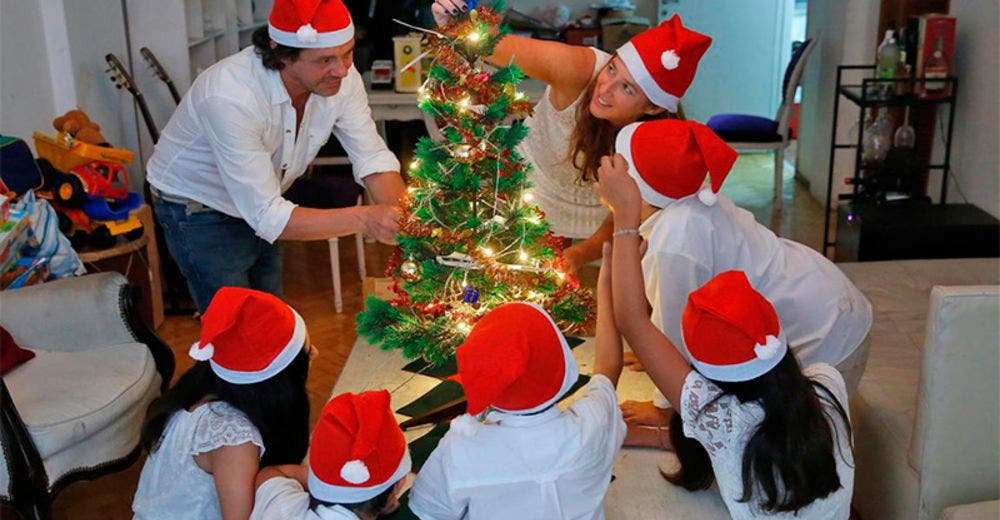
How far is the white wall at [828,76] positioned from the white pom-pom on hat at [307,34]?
3.22 m

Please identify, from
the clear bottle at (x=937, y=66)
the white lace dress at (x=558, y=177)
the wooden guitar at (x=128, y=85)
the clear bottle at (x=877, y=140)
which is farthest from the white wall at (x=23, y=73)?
the clear bottle at (x=937, y=66)

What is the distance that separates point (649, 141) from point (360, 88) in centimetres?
105

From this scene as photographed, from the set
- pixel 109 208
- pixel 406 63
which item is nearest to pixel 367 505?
pixel 109 208

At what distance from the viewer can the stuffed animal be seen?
3828mm

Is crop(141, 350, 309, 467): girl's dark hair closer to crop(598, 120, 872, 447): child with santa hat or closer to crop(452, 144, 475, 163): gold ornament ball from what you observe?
crop(452, 144, 475, 163): gold ornament ball

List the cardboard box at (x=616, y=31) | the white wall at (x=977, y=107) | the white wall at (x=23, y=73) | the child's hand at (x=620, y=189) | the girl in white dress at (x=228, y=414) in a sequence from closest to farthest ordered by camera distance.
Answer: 1. the girl in white dress at (x=228, y=414)
2. the child's hand at (x=620, y=189)
3. the white wall at (x=23, y=73)
4. the white wall at (x=977, y=107)
5. the cardboard box at (x=616, y=31)

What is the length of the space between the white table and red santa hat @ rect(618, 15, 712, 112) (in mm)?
733

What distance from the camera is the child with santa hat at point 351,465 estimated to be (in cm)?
187

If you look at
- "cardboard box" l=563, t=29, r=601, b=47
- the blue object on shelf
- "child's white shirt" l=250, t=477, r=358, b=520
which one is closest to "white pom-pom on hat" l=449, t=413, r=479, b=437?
"child's white shirt" l=250, t=477, r=358, b=520

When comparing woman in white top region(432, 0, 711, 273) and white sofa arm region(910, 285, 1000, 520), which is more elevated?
woman in white top region(432, 0, 711, 273)

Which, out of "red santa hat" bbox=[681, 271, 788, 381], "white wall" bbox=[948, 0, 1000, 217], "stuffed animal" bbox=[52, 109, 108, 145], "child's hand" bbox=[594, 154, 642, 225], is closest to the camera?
"red santa hat" bbox=[681, 271, 788, 381]

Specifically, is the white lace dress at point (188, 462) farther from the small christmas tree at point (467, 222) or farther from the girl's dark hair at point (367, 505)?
the small christmas tree at point (467, 222)

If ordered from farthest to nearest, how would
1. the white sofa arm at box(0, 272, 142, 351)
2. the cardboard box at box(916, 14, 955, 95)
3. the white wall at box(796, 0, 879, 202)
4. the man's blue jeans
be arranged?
the white wall at box(796, 0, 879, 202) < the cardboard box at box(916, 14, 955, 95) < the white sofa arm at box(0, 272, 142, 351) < the man's blue jeans

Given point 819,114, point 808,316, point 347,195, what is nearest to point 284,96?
point 808,316
